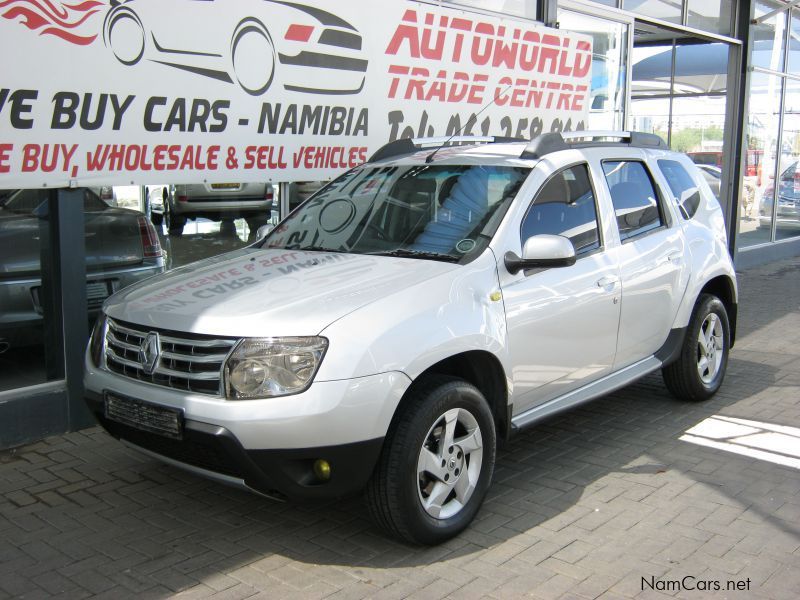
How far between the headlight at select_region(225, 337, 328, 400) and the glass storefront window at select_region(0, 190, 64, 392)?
2.54m

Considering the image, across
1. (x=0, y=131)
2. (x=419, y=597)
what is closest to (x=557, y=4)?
(x=0, y=131)

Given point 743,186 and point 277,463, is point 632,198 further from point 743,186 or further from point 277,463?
point 743,186

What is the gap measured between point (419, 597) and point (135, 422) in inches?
57.8

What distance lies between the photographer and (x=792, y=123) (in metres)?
15.6

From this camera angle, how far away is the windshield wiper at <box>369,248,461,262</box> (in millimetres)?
4352

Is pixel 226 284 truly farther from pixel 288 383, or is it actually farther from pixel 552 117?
pixel 552 117

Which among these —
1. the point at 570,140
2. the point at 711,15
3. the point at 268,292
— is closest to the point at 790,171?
the point at 711,15

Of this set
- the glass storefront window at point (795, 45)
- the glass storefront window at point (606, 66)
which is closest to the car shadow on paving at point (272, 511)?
the glass storefront window at point (606, 66)

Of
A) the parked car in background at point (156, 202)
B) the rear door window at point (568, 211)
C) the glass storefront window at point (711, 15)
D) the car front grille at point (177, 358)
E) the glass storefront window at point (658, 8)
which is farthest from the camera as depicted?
the glass storefront window at point (711, 15)

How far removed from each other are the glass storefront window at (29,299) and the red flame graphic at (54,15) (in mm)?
986

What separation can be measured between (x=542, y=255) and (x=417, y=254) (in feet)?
2.08

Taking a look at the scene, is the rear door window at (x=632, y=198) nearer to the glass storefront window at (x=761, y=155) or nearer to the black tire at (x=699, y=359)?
the black tire at (x=699, y=359)

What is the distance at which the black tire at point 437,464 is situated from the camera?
3734 mm

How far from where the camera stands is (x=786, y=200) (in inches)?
610
